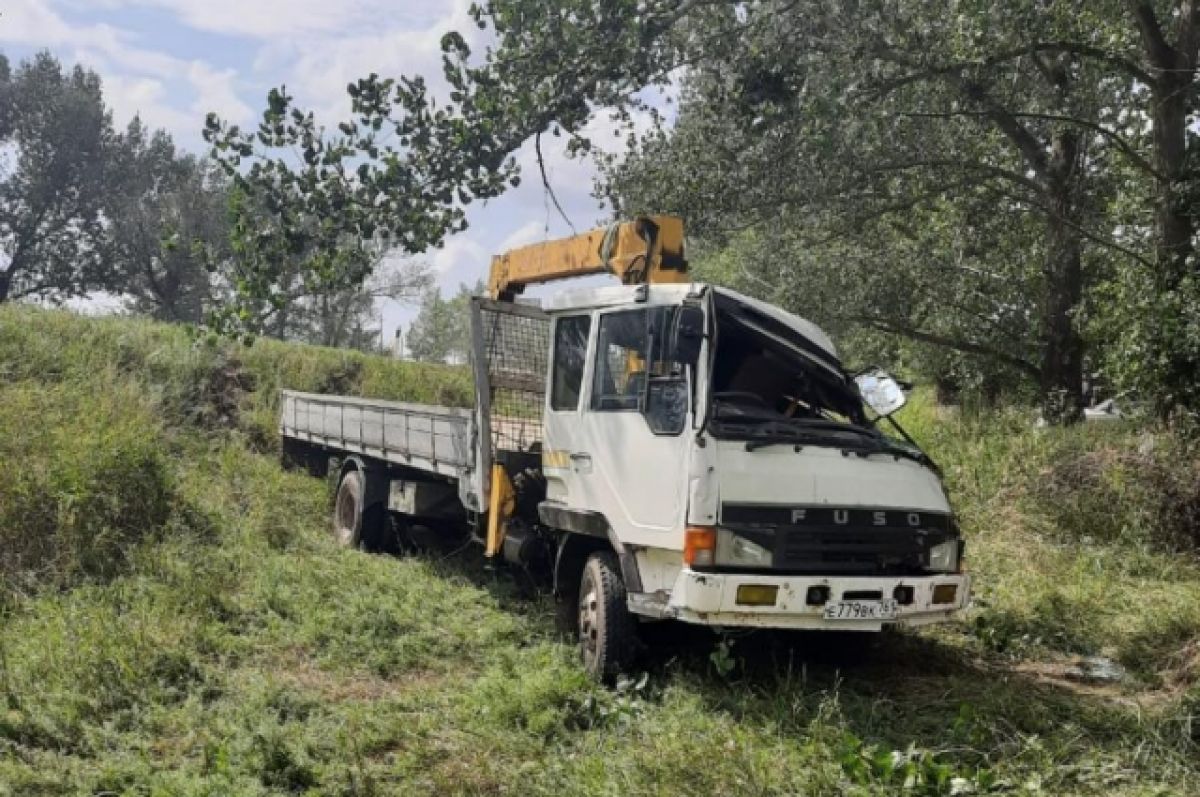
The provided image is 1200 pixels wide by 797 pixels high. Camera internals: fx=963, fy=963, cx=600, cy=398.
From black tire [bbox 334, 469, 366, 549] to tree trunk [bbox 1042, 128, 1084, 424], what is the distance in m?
8.37

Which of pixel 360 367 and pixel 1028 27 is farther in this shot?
pixel 360 367

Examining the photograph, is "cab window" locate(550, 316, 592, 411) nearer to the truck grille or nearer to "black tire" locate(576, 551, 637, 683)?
"black tire" locate(576, 551, 637, 683)

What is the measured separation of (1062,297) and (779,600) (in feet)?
30.8

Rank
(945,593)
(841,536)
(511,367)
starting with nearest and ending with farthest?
(841,536)
(945,593)
(511,367)

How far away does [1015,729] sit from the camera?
182 inches

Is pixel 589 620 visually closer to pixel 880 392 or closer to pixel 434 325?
pixel 880 392

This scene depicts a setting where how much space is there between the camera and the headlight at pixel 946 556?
18.2 ft

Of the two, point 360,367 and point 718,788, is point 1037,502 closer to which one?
point 718,788

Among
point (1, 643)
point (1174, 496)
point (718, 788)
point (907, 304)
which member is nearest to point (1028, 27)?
point (1174, 496)

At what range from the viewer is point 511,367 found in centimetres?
780

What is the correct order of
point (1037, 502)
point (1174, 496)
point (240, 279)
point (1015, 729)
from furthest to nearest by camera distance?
1. point (1037, 502)
2. point (1174, 496)
3. point (240, 279)
4. point (1015, 729)

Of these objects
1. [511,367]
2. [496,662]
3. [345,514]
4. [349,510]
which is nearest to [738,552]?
[496,662]

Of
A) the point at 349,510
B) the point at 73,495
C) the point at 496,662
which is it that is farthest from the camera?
the point at 349,510

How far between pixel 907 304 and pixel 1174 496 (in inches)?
228
